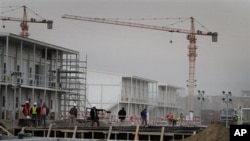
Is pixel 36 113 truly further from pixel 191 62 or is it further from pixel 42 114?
pixel 191 62

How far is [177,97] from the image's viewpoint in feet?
324

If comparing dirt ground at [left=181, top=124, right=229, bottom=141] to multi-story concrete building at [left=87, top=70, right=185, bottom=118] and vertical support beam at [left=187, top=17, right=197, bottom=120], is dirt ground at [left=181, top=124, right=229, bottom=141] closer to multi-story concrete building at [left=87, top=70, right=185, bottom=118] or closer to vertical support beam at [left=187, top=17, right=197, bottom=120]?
multi-story concrete building at [left=87, top=70, right=185, bottom=118]

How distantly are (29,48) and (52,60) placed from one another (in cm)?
461

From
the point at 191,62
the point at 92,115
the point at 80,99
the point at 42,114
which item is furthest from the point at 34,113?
the point at 191,62

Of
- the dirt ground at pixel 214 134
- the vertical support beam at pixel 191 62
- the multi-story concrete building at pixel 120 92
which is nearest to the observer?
the dirt ground at pixel 214 134

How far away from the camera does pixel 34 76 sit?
4597 cm

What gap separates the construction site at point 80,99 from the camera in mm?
30141

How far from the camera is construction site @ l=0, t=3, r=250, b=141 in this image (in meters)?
30.1

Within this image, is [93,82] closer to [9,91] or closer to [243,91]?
[243,91]

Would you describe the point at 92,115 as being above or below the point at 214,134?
above

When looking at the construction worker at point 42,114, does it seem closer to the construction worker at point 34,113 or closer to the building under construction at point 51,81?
the construction worker at point 34,113

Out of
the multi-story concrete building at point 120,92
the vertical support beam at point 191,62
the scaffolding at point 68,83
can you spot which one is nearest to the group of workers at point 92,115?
the scaffolding at point 68,83

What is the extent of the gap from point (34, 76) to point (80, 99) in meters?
12.1

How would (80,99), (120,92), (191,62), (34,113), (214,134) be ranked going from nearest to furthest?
(214,134) → (34,113) → (80,99) → (120,92) → (191,62)
